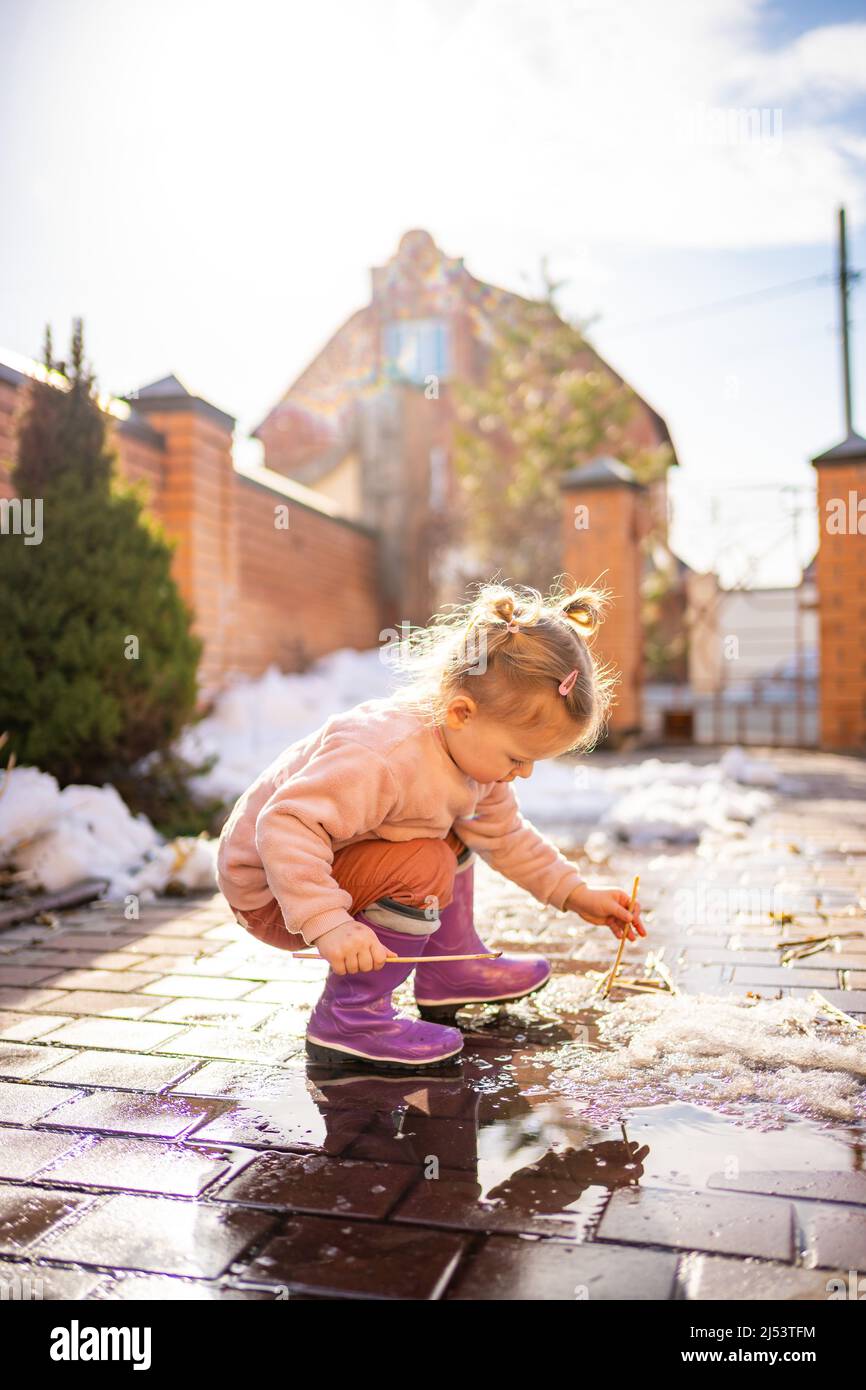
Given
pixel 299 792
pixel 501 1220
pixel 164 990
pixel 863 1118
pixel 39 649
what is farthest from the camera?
pixel 39 649

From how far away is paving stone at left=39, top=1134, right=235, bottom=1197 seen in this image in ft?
5.17

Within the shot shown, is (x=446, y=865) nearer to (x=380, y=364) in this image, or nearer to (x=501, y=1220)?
(x=501, y=1220)

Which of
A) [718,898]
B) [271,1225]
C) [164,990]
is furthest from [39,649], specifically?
[271,1225]

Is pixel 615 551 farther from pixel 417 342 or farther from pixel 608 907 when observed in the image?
pixel 417 342

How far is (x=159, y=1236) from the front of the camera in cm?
141

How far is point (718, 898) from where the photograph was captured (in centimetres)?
371

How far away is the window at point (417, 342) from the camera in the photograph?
59.8 ft

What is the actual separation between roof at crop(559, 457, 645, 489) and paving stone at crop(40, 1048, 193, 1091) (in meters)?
9.12

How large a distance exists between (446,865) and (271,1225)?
2.94 feet

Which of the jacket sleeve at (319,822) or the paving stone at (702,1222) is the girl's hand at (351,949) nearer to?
the jacket sleeve at (319,822)

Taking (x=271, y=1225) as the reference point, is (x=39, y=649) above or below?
above

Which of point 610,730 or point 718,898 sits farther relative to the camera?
point 610,730

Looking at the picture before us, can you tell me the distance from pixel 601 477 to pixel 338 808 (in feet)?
29.8

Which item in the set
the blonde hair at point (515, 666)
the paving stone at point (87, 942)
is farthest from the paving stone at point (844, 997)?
the paving stone at point (87, 942)
